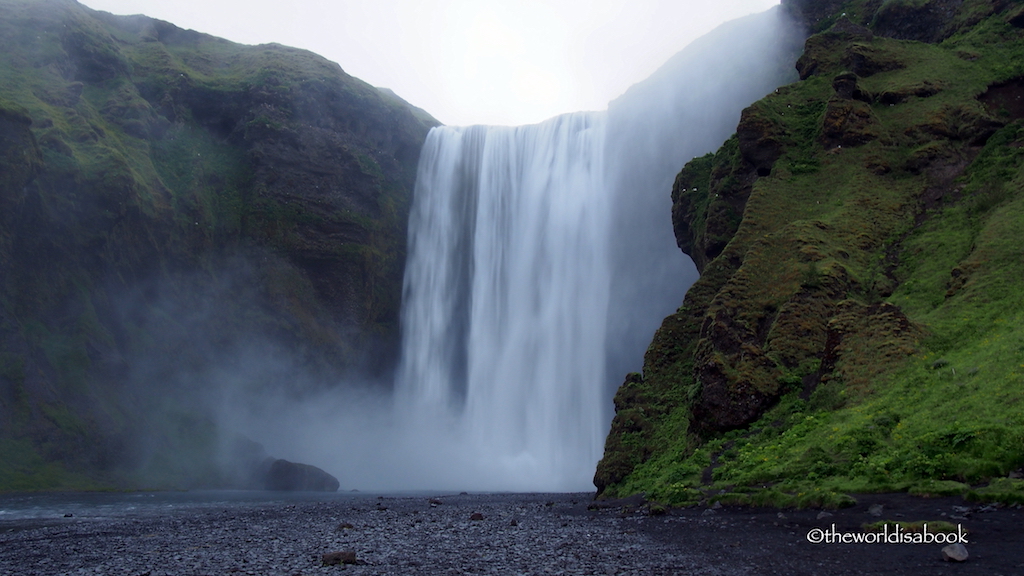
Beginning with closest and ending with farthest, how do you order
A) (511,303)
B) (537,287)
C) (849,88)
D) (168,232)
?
(849,88)
(168,232)
(537,287)
(511,303)

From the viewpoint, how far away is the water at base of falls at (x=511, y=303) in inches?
2264

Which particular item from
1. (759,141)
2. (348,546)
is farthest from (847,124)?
(348,546)

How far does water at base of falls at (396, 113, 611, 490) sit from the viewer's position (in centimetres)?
5750

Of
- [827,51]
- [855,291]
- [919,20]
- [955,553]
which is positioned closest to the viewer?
[955,553]

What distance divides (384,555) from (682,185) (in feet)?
120

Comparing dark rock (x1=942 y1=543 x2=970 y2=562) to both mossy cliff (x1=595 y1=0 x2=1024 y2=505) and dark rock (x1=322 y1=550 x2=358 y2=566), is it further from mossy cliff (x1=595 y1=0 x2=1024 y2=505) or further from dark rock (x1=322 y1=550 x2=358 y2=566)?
dark rock (x1=322 y1=550 x2=358 y2=566)

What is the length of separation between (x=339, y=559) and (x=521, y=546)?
4272mm

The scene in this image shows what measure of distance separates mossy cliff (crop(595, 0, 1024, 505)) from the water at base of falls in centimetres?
1830

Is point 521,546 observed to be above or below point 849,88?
below

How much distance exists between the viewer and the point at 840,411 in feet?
69.4

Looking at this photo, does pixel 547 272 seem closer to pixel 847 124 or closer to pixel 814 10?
pixel 847 124

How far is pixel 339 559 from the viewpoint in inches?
559

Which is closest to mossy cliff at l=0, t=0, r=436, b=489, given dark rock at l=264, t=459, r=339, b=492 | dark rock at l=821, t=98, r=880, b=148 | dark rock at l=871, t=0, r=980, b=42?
dark rock at l=264, t=459, r=339, b=492

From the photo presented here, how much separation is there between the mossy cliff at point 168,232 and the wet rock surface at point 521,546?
101 ft
